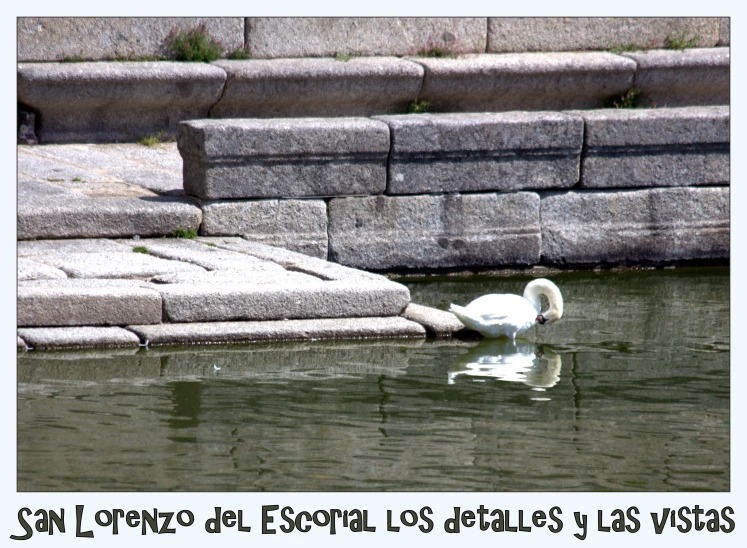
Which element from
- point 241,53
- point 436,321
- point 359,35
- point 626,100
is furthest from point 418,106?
point 436,321

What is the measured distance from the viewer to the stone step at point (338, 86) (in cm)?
870

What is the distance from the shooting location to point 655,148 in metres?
8.10

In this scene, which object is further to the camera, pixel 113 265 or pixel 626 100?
pixel 626 100

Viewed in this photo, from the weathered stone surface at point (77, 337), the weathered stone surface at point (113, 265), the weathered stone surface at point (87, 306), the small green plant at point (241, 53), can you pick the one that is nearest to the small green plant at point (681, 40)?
the small green plant at point (241, 53)

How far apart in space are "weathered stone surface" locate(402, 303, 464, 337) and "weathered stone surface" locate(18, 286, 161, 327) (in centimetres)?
128

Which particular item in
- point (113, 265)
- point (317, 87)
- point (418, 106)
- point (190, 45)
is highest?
point (190, 45)

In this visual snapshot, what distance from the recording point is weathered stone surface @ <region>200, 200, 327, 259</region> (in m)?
7.23

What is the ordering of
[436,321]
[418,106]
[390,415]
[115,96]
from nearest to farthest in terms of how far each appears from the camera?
[390,415] < [436,321] < [115,96] < [418,106]

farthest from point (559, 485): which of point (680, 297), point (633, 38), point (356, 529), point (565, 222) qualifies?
point (633, 38)

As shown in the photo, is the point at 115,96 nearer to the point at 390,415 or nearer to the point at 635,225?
the point at 635,225

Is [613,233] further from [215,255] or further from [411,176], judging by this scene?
[215,255]

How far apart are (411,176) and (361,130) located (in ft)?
1.49

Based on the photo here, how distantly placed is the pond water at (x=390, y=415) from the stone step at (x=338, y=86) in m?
3.51

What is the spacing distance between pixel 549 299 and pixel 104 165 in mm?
3513
